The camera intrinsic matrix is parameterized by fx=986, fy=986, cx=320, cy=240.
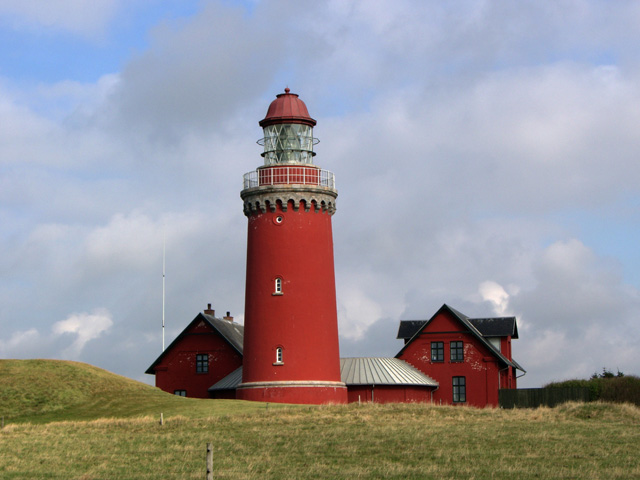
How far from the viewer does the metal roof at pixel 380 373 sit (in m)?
52.5

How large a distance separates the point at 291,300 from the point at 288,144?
7732 mm

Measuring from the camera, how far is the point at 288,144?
47.8m

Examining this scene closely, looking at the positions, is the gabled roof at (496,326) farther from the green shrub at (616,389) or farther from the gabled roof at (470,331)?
the green shrub at (616,389)

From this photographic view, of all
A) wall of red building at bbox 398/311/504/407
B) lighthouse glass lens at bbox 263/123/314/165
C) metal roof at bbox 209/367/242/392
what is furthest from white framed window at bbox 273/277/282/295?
wall of red building at bbox 398/311/504/407

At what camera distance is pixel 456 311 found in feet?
190

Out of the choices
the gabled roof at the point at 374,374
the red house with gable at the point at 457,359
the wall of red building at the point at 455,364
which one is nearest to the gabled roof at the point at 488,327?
the red house with gable at the point at 457,359

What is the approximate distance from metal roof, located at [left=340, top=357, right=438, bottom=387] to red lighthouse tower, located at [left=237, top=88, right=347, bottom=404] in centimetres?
497

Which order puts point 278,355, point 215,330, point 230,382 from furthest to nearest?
point 215,330 < point 230,382 < point 278,355

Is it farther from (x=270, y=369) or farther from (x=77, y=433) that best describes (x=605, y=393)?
(x=77, y=433)

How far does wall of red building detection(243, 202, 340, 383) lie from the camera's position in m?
45.6

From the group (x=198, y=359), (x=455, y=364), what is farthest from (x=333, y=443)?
(x=198, y=359)

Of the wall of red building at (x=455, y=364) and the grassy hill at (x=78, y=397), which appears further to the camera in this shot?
the wall of red building at (x=455, y=364)

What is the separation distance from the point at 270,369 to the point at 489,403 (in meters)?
15.0

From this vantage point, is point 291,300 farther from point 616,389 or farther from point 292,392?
point 616,389
